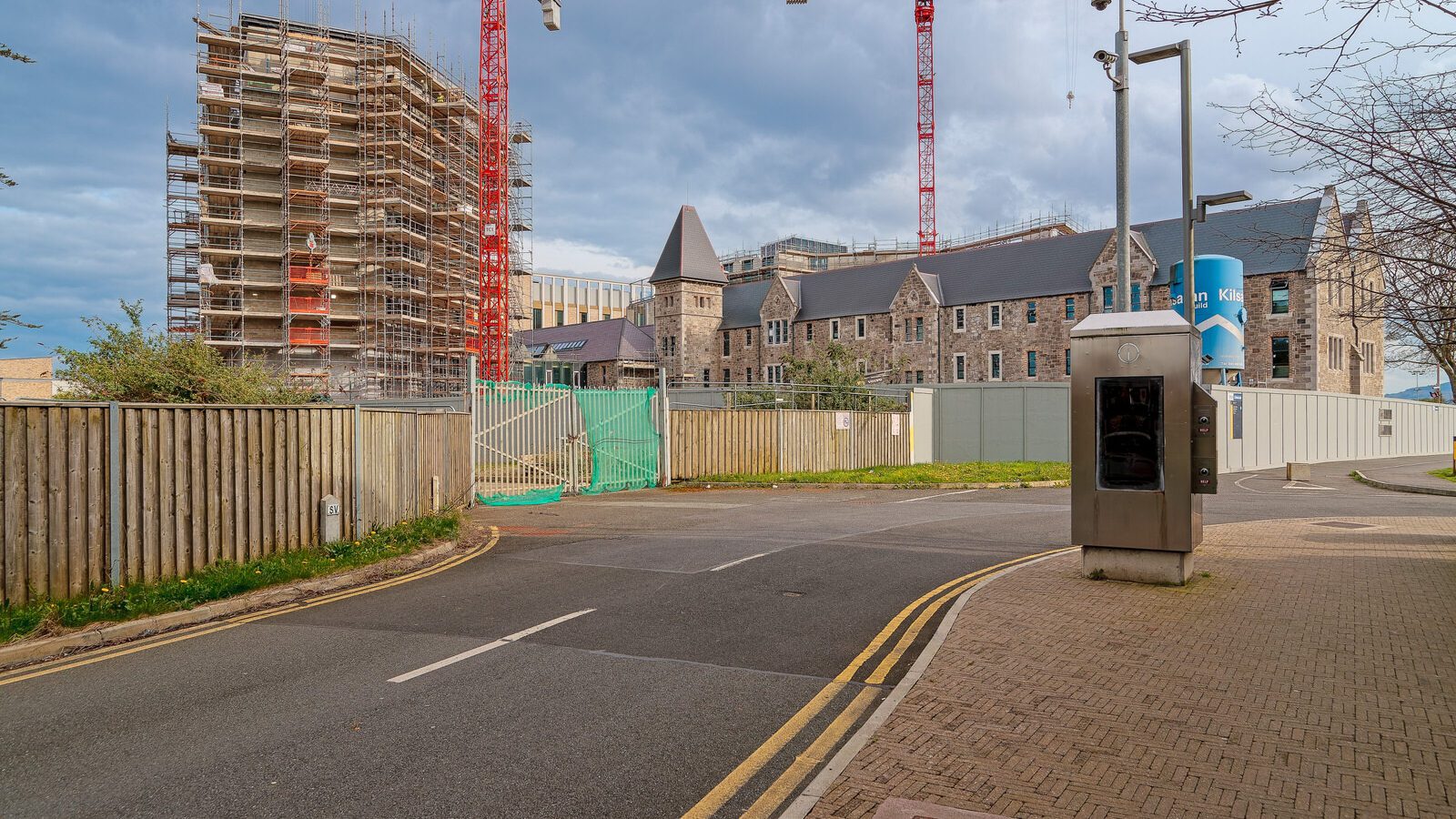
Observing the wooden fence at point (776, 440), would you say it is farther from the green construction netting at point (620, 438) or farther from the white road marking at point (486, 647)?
the white road marking at point (486, 647)

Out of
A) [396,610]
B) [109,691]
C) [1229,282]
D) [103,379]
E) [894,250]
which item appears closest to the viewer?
[109,691]

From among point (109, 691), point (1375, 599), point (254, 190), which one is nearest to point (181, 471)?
point (109, 691)

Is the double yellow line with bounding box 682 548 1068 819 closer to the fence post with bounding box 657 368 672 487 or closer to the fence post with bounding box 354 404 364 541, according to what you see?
the fence post with bounding box 354 404 364 541

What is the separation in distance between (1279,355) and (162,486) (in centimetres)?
5597

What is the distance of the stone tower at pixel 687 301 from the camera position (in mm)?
77312

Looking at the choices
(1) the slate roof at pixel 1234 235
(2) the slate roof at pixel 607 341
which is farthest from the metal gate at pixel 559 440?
(2) the slate roof at pixel 607 341

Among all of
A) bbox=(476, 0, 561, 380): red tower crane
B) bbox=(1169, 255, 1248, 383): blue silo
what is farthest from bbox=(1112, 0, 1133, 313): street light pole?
bbox=(476, 0, 561, 380): red tower crane

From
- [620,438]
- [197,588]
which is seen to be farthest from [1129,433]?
[620,438]

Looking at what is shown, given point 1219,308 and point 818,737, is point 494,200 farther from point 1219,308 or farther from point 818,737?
point 818,737

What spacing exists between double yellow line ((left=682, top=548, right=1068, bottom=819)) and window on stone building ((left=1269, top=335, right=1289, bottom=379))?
51.2 m

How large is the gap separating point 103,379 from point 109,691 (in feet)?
36.2

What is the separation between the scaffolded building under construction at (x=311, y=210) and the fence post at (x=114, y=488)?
140ft

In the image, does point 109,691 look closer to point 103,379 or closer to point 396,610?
point 396,610

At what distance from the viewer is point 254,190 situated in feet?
166
